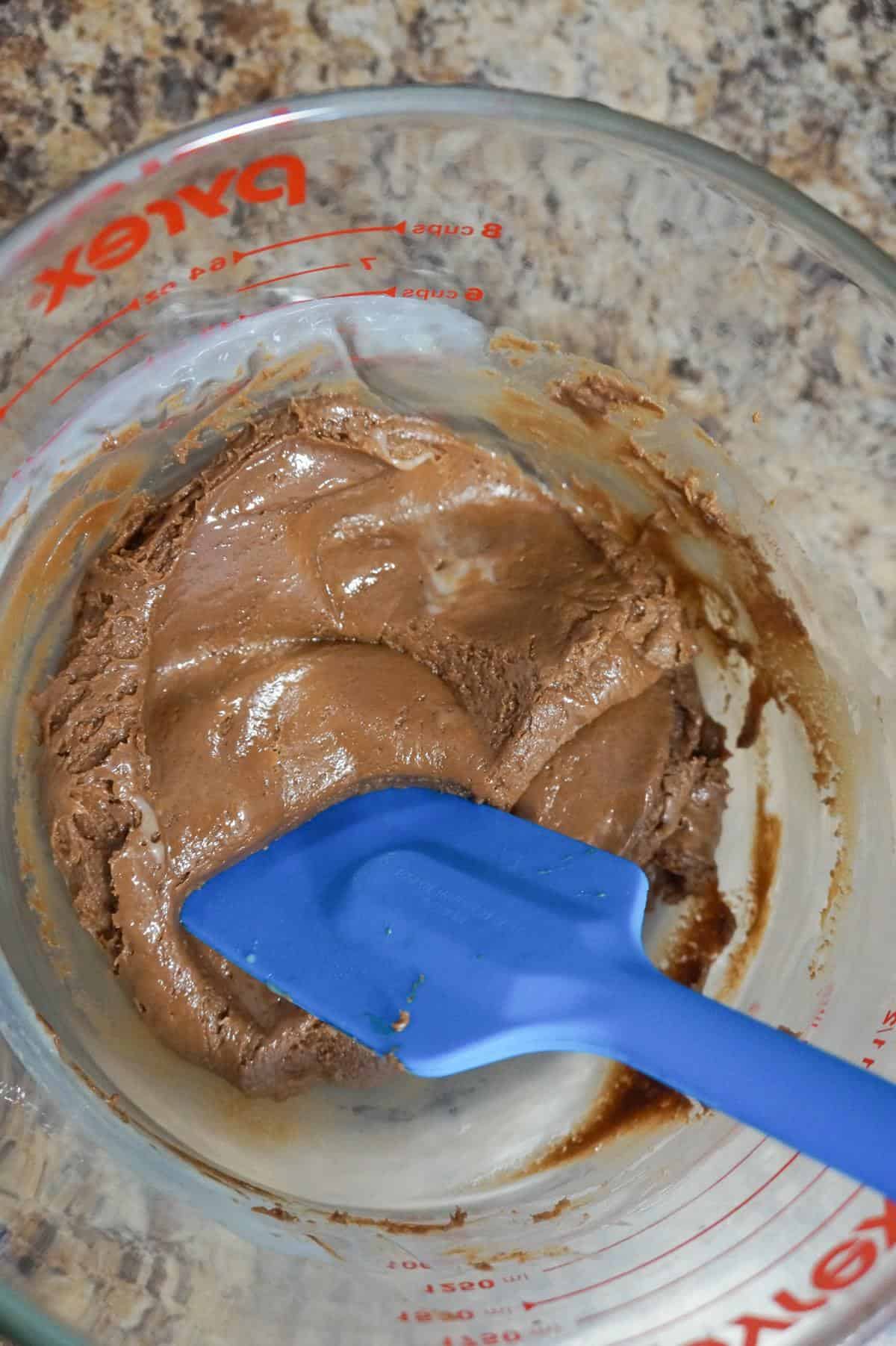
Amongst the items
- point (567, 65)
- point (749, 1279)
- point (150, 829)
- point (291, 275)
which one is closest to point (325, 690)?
point (150, 829)

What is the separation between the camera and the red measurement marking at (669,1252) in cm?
117

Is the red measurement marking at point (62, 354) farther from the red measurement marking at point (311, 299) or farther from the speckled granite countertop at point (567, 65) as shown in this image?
the speckled granite countertop at point (567, 65)

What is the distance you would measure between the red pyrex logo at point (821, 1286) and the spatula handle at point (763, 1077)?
0.21m

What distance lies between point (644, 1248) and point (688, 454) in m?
1.05

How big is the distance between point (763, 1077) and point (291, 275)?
111cm

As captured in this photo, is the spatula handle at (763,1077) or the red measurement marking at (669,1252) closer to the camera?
the spatula handle at (763,1077)

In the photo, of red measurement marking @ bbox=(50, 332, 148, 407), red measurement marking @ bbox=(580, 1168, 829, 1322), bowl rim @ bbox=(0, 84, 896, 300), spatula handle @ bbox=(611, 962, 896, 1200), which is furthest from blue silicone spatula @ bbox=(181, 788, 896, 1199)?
bowl rim @ bbox=(0, 84, 896, 300)

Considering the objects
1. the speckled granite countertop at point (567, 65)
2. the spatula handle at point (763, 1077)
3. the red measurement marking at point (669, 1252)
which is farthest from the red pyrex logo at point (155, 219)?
the red measurement marking at point (669, 1252)

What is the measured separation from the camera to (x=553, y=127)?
1.19 metres

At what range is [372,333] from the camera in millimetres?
1472

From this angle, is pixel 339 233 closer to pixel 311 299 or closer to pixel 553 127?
pixel 311 299

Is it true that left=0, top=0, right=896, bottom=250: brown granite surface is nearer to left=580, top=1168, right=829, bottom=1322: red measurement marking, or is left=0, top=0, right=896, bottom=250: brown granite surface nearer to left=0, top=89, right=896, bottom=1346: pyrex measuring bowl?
left=0, top=89, right=896, bottom=1346: pyrex measuring bowl

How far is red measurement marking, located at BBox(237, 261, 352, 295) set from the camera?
134 centimetres

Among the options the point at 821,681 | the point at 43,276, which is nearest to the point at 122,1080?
the point at 43,276
